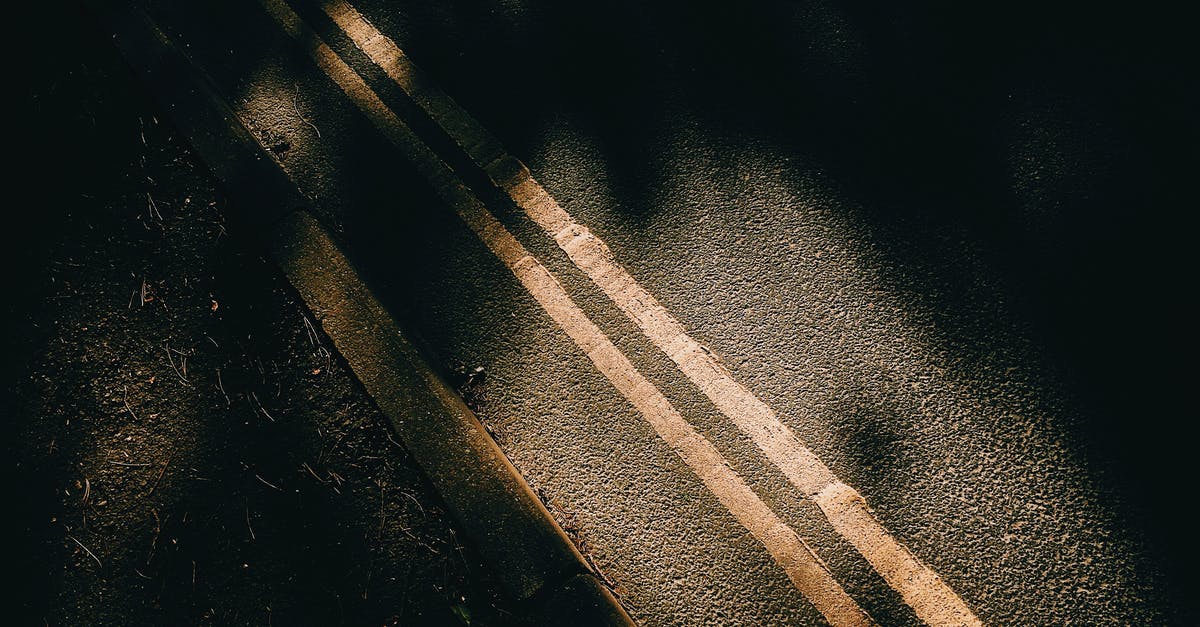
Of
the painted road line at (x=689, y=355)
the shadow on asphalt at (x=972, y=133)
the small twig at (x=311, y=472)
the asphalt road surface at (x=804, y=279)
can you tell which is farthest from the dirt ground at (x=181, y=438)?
the shadow on asphalt at (x=972, y=133)

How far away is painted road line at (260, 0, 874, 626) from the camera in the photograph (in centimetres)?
268

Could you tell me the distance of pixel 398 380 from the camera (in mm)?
3070

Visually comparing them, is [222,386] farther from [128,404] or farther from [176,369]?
[128,404]

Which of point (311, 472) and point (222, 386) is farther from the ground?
point (222, 386)

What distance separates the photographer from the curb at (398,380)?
2592 mm

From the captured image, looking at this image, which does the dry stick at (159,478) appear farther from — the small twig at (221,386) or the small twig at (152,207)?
the small twig at (152,207)

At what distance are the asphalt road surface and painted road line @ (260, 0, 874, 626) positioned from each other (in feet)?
0.05

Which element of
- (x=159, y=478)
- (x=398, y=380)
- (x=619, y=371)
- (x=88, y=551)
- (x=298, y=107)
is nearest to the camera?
(x=88, y=551)

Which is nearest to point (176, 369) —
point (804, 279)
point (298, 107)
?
point (298, 107)

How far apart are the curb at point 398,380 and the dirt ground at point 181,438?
0.31 ft

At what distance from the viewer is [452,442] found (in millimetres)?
2900

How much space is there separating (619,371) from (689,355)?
0.33 metres

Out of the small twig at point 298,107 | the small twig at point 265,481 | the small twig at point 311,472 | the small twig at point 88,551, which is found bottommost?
the small twig at point 88,551

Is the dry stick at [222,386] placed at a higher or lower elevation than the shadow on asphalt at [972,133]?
lower
